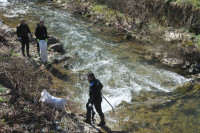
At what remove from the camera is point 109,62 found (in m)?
10.6

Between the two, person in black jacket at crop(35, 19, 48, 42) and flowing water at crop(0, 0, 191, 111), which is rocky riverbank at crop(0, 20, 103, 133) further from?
person in black jacket at crop(35, 19, 48, 42)

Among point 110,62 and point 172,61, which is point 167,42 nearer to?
point 172,61

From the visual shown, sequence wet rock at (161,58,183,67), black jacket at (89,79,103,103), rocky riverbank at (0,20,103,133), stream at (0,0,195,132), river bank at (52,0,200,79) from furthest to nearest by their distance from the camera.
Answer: wet rock at (161,58,183,67)
river bank at (52,0,200,79)
stream at (0,0,195,132)
black jacket at (89,79,103,103)
rocky riverbank at (0,20,103,133)

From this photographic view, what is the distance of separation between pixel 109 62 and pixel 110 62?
0.05 m

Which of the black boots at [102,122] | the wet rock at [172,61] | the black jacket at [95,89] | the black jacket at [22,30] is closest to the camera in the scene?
the black jacket at [95,89]

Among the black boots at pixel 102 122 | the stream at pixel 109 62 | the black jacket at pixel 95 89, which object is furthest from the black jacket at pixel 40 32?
the black boots at pixel 102 122

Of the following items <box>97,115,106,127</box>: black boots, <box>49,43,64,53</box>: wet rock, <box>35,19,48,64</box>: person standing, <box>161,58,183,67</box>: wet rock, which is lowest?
<box>97,115,106,127</box>: black boots

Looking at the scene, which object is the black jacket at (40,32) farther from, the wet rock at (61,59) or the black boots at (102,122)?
the black boots at (102,122)

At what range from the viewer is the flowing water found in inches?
332

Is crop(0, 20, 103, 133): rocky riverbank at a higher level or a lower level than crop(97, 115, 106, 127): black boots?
higher

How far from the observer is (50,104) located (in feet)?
17.4

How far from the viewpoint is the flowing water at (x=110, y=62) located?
27.7ft

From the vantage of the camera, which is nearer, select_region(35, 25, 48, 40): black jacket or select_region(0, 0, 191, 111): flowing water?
select_region(0, 0, 191, 111): flowing water

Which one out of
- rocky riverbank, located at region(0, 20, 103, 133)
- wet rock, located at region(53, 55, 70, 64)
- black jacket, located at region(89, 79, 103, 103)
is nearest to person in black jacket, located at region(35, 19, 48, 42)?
wet rock, located at region(53, 55, 70, 64)
